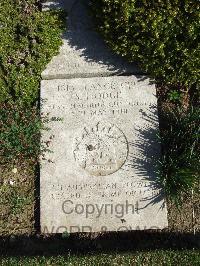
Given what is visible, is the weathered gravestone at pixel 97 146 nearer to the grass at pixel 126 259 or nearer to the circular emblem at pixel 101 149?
the circular emblem at pixel 101 149

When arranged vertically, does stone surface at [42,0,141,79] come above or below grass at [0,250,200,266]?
above

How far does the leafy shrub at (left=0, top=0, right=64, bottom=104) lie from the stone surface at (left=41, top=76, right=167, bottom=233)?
23 cm

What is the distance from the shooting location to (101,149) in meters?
5.88

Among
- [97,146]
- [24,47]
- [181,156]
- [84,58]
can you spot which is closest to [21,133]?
[97,146]

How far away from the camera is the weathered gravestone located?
5.73 metres

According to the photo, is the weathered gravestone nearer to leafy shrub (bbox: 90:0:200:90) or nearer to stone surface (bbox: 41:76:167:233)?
stone surface (bbox: 41:76:167:233)

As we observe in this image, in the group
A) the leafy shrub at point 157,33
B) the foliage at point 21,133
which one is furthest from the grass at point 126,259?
the leafy shrub at point 157,33

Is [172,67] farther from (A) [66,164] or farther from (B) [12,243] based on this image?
(B) [12,243]

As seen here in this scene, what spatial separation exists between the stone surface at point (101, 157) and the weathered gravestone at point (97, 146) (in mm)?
12

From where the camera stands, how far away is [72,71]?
620 cm

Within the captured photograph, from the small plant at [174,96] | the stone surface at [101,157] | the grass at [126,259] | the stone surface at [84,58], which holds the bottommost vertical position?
the grass at [126,259]

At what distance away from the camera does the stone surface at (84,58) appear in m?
6.19

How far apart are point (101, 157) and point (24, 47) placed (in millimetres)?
1755

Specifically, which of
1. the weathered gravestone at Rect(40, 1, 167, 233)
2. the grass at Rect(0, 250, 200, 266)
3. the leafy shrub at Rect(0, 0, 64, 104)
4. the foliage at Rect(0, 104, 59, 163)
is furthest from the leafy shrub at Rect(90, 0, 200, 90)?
the grass at Rect(0, 250, 200, 266)
